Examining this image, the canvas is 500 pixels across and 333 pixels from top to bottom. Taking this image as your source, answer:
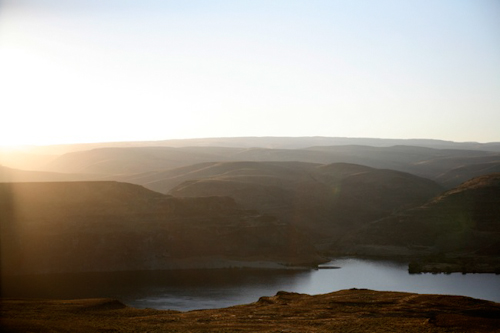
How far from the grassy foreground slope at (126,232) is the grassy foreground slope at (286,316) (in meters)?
32.2

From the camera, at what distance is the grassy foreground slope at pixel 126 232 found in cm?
8188

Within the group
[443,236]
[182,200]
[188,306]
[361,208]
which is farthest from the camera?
[361,208]

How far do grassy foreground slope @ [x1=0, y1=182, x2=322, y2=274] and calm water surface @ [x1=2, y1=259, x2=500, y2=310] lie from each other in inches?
145

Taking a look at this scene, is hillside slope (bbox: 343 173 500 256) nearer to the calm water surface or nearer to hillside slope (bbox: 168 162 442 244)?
hillside slope (bbox: 168 162 442 244)

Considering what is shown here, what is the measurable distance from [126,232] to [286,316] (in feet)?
142

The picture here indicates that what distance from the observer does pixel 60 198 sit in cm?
8962

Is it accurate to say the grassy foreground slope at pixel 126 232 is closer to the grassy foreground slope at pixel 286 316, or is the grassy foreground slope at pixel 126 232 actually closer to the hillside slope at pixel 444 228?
the hillside slope at pixel 444 228

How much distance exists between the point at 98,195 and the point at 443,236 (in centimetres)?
5186


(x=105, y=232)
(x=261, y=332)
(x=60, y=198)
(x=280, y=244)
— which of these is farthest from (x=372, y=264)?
(x=261, y=332)

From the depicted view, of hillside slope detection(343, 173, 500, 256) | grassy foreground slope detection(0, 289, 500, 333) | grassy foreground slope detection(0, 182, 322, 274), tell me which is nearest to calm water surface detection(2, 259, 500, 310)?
grassy foreground slope detection(0, 182, 322, 274)

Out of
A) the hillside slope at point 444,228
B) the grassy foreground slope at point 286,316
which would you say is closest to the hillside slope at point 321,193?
the hillside slope at point 444,228

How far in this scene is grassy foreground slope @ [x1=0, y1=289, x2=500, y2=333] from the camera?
134 ft

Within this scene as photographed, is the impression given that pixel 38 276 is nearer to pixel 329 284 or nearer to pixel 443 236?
pixel 329 284

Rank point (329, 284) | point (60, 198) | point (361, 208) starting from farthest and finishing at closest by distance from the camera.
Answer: point (361, 208)
point (60, 198)
point (329, 284)
